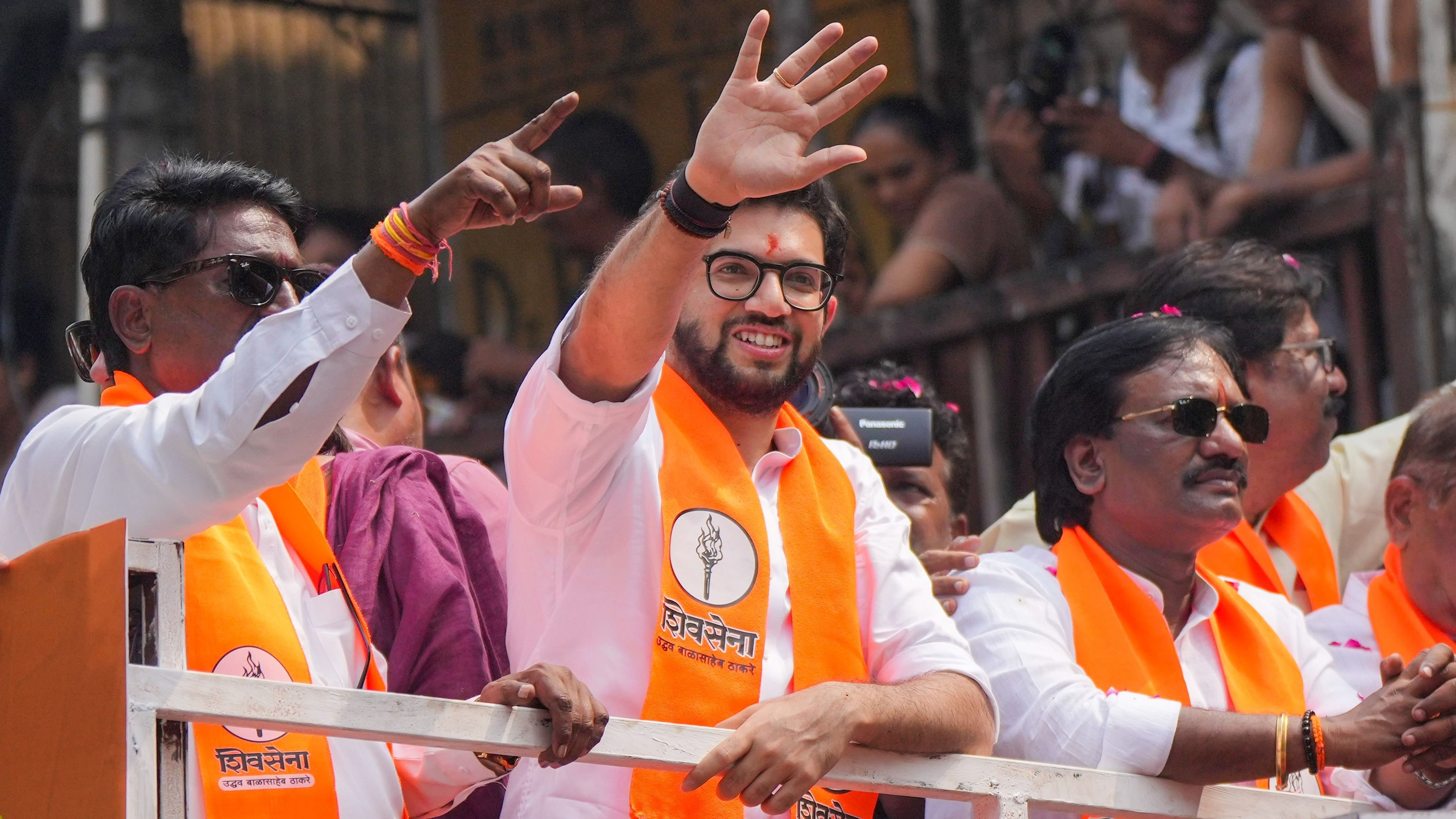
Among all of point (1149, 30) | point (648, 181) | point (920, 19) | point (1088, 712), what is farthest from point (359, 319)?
point (648, 181)

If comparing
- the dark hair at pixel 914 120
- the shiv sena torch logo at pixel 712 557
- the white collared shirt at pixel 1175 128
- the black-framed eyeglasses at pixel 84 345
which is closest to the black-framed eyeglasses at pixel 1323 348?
the shiv sena torch logo at pixel 712 557

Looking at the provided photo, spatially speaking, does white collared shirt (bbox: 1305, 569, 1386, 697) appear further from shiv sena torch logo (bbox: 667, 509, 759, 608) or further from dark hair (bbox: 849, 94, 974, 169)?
dark hair (bbox: 849, 94, 974, 169)

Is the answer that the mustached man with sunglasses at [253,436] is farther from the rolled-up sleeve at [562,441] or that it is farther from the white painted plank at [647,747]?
the rolled-up sleeve at [562,441]

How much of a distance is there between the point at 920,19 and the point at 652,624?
5.07m

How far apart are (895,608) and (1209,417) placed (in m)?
0.78

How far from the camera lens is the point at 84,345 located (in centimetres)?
295

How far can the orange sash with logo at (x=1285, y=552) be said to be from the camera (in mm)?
4008

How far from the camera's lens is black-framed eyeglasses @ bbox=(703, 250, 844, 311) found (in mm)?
3059

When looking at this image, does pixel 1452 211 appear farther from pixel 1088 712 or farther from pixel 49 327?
pixel 49 327

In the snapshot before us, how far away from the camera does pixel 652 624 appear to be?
2.78 metres

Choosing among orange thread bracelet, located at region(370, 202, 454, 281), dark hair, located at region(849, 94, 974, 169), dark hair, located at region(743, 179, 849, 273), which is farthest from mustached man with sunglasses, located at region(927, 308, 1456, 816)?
dark hair, located at region(849, 94, 974, 169)

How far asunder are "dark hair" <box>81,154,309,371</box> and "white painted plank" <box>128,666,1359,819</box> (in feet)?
2.98

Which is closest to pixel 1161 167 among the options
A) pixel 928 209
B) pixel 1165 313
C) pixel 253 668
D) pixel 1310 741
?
pixel 928 209

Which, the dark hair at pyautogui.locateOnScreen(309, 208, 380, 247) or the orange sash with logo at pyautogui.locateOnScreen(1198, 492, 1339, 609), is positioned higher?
the dark hair at pyautogui.locateOnScreen(309, 208, 380, 247)
